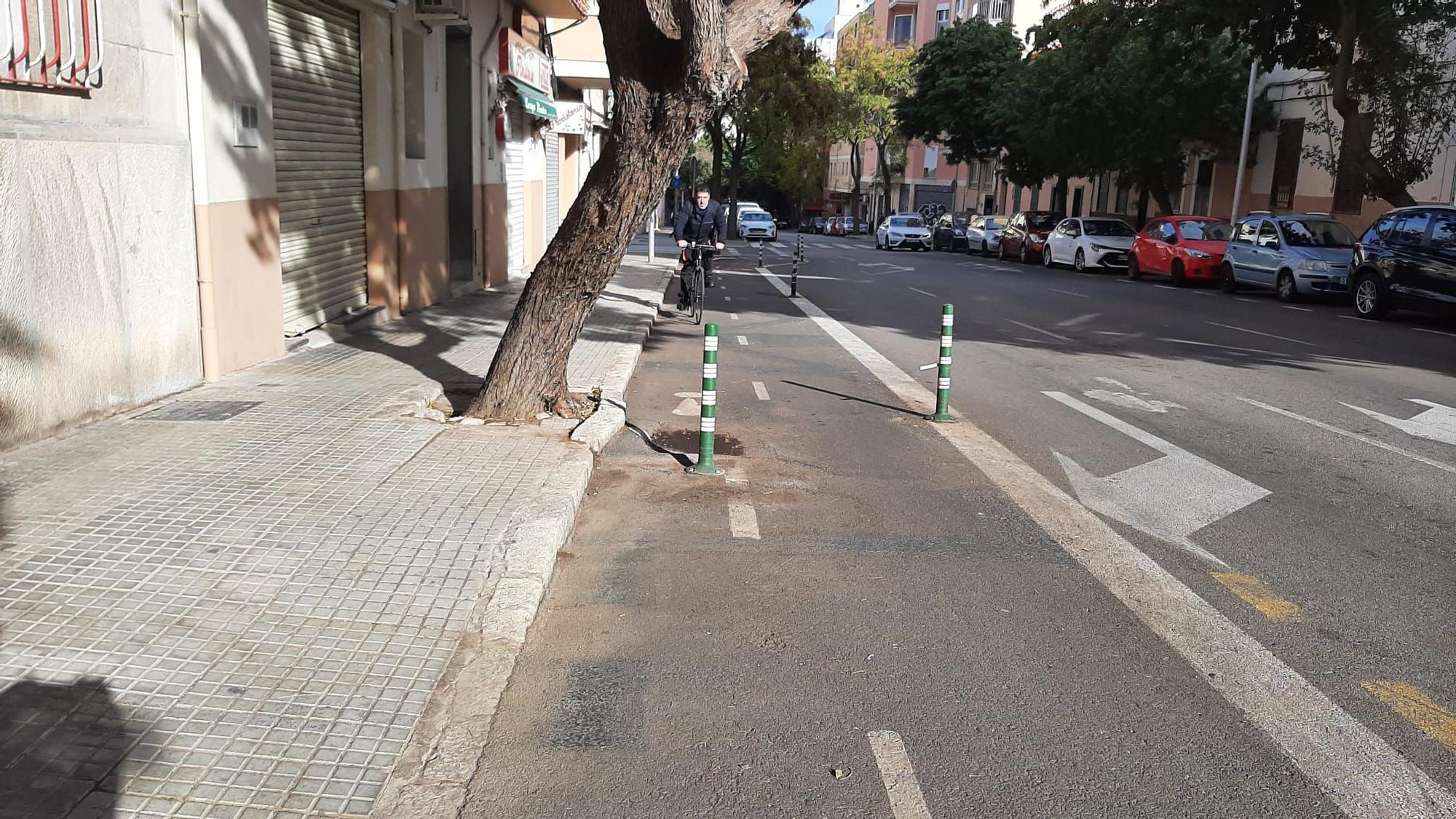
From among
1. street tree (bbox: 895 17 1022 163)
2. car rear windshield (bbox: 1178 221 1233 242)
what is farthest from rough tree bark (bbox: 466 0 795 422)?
street tree (bbox: 895 17 1022 163)

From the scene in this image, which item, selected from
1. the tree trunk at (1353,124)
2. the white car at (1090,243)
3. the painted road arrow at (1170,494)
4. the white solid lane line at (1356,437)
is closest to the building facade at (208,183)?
the painted road arrow at (1170,494)

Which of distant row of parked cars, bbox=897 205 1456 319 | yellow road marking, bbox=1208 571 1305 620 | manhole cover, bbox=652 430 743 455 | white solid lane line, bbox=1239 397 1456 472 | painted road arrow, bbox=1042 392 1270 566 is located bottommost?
manhole cover, bbox=652 430 743 455

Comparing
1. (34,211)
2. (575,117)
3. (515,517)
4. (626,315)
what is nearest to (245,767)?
(515,517)

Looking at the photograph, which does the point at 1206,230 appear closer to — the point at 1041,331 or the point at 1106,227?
the point at 1106,227

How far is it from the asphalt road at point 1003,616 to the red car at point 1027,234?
25443mm

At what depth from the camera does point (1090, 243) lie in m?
30.7

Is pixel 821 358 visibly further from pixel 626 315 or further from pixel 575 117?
pixel 575 117

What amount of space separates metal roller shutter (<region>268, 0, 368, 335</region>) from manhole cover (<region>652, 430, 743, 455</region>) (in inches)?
169

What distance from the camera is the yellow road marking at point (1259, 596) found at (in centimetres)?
514

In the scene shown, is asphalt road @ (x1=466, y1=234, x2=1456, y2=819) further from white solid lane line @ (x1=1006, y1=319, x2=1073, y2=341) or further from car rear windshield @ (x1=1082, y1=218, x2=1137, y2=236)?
car rear windshield @ (x1=1082, y1=218, x2=1137, y2=236)

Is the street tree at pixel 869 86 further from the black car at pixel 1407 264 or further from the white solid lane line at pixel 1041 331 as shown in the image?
the white solid lane line at pixel 1041 331

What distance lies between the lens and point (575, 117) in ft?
76.2

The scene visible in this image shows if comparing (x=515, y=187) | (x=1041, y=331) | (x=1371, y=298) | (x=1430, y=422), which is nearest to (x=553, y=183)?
(x=515, y=187)

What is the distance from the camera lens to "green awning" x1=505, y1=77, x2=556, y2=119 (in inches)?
724
